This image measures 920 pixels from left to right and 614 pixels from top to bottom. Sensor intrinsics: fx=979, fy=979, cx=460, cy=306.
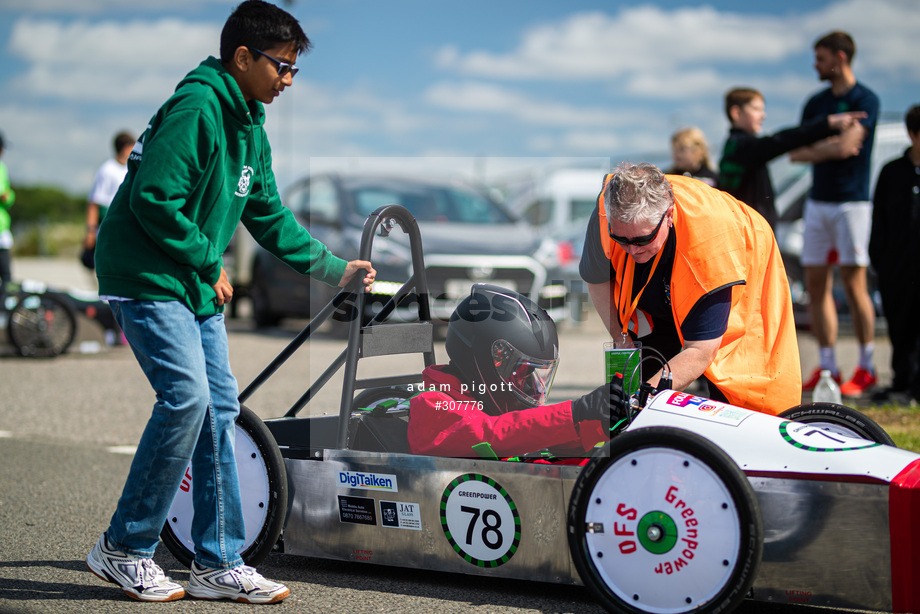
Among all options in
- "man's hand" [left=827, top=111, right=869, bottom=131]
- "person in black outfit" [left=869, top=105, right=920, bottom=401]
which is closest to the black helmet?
"man's hand" [left=827, top=111, right=869, bottom=131]

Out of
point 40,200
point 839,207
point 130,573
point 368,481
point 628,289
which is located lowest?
point 130,573

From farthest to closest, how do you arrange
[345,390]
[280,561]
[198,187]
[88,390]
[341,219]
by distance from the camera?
[341,219]
[88,390]
[280,561]
[345,390]
[198,187]

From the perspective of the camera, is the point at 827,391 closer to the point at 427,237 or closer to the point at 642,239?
the point at 642,239

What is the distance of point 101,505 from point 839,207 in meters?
4.95

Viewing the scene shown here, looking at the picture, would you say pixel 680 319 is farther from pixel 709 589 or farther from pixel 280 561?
pixel 280 561

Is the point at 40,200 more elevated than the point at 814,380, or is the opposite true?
the point at 40,200

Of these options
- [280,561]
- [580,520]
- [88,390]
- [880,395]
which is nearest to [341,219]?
[88,390]

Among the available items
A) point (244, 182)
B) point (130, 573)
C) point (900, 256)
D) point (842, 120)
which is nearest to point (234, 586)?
point (130, 573)

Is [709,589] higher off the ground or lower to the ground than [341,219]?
lower

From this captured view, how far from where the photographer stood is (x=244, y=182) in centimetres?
307

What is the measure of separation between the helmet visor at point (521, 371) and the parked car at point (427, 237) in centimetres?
488

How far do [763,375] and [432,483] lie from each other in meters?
1.21

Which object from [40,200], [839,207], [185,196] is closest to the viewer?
[185,196]

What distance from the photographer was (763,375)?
3.38 metres
